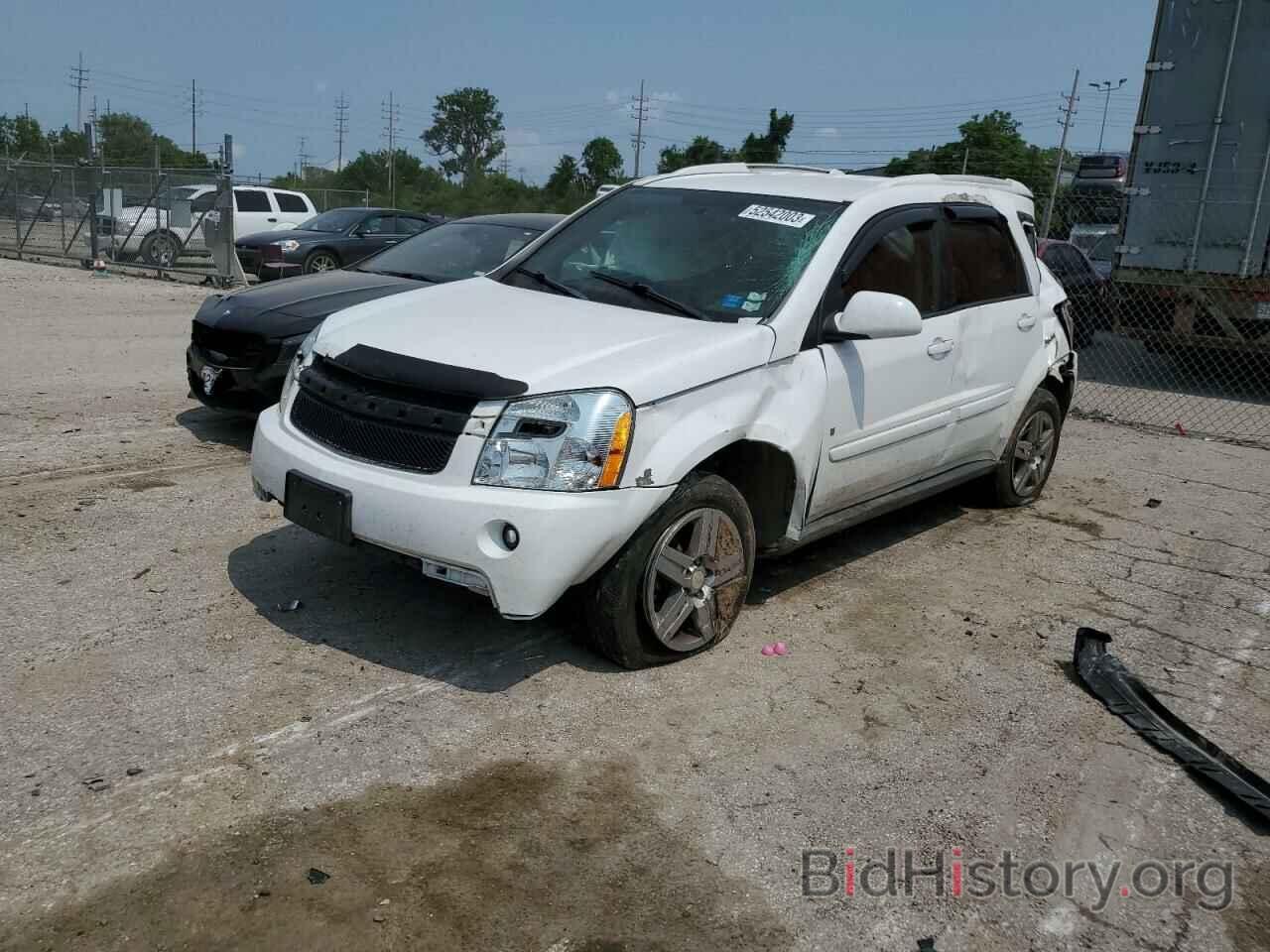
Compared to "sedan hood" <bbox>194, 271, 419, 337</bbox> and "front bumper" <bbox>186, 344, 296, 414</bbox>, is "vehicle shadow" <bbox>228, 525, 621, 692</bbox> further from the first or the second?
"sedan hood" <bbox>194, 271, 419, 337</bbox>

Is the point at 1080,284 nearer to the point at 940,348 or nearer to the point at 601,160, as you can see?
the point at 940,348

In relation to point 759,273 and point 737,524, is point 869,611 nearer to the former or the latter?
point 737,524

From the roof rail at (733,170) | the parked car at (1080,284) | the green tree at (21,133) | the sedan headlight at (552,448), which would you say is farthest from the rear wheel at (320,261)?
the green tree at (21,133)

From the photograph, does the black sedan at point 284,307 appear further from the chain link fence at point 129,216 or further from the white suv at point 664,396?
the chain link fence at point 129,216

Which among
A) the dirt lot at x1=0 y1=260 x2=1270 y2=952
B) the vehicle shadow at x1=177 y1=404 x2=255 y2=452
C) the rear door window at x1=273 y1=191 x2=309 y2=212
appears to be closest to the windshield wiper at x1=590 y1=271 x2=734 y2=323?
Answer: the dirt lot at x1=0 y1=260 x2=1270 y2=952

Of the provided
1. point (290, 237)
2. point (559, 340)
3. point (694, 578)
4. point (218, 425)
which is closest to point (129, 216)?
point (290, 237)

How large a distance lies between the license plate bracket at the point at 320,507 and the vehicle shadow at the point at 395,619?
0.40ft

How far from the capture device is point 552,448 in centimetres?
385

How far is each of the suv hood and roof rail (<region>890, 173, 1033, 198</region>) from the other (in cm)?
156

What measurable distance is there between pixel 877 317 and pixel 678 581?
138 centimetres

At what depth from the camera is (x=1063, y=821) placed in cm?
353

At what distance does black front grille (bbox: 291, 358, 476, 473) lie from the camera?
3.94 meters

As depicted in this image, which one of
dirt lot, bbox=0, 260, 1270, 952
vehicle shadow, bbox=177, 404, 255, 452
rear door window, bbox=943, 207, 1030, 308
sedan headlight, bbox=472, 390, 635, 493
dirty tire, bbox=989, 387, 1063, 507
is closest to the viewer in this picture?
dirt lot, bbox=0, 260, 1270, 952

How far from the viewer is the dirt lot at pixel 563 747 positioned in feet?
9.68
